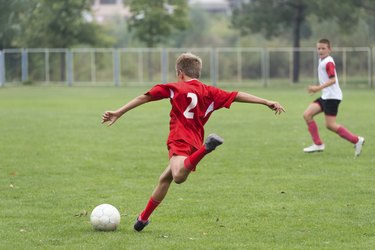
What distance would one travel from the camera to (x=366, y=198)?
1021 centimetres

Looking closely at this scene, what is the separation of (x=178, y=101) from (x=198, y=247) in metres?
1.37

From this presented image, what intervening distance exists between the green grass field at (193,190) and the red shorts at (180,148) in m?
0.73

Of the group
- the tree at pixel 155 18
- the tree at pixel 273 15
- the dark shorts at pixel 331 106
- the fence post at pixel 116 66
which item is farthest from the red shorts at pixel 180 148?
the tree at pixel 155 18

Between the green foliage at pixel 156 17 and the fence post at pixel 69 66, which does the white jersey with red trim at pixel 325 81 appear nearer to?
the fence post at pixel 69 66

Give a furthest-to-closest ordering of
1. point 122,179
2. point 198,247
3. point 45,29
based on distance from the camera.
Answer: point 45,29
point 122,179
point 198,247

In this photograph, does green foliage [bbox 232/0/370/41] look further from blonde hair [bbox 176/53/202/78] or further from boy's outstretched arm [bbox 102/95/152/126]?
boy's outstretched arm [bbox 102/95/152/126]

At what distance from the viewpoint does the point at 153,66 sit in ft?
178

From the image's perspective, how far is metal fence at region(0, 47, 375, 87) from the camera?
50844 mm

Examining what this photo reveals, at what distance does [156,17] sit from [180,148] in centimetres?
4563

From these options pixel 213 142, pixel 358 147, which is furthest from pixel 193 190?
pixel 358 147

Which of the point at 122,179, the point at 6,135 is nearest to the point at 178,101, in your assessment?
the point at 122,179

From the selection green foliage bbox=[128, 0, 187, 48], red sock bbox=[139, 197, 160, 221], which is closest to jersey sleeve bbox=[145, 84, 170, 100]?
red sock bbox=[139, 197, 160, 221]

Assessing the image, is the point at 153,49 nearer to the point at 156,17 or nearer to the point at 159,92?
the point at 156,17

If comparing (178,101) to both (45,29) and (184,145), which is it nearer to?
(184,145)
